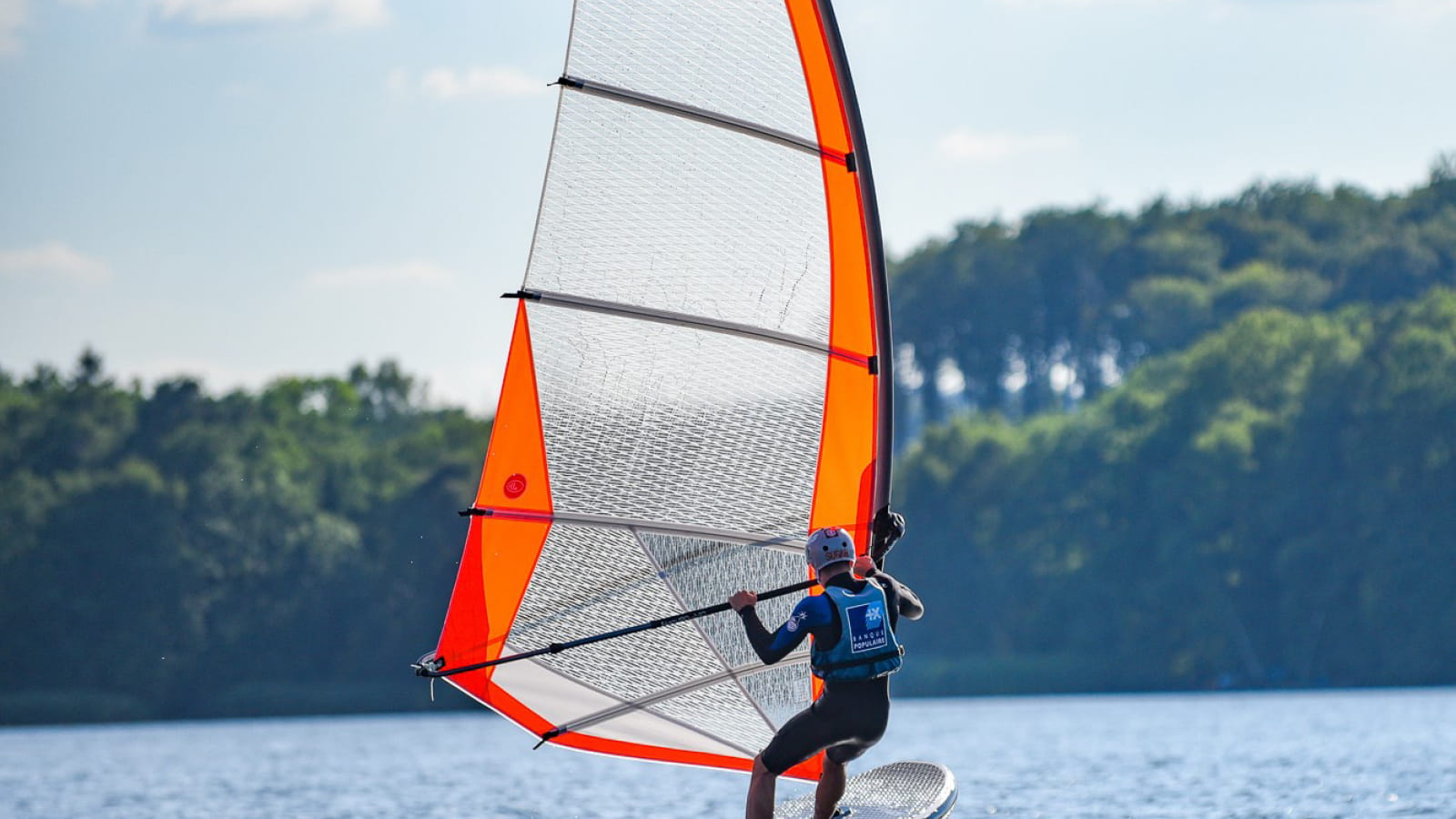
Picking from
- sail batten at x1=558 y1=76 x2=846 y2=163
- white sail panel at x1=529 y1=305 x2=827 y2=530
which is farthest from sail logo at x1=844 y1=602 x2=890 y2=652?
sail batten at x1=558 y1=76 x2=846 y2=163

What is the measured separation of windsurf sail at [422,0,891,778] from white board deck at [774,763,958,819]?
23cm

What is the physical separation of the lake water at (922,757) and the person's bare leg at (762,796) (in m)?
6.93

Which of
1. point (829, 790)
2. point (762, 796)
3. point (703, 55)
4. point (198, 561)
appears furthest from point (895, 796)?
point (198, 561)

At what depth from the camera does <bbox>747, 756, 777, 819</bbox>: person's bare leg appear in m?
8.33

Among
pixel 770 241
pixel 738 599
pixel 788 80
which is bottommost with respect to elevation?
pixel 738 599

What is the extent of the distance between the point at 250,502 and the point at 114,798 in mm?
31916

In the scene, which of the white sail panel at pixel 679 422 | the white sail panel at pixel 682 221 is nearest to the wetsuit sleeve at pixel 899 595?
the white sail panel at pixel 679 422

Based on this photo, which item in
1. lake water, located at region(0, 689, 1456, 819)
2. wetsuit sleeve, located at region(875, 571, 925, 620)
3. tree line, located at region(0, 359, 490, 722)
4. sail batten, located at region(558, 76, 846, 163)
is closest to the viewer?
wetsuit sleeve, located at region(875, 571, 925, 620)

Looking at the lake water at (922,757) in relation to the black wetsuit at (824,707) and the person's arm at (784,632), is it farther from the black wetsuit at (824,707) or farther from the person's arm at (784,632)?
the person's arm at (784,632)

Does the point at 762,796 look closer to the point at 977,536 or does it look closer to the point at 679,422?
the point at 679,422

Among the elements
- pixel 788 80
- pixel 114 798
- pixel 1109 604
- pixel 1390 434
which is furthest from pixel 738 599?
pixel 1109 604

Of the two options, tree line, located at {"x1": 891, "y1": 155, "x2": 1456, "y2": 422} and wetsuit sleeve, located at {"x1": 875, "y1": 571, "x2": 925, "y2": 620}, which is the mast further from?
tree line, located at {"x1": 891, "y1": 155, "x2": 1456, "y2": 422}

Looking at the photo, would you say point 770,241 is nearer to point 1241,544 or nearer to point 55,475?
point 1241,544

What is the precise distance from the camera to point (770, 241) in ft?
30.0
